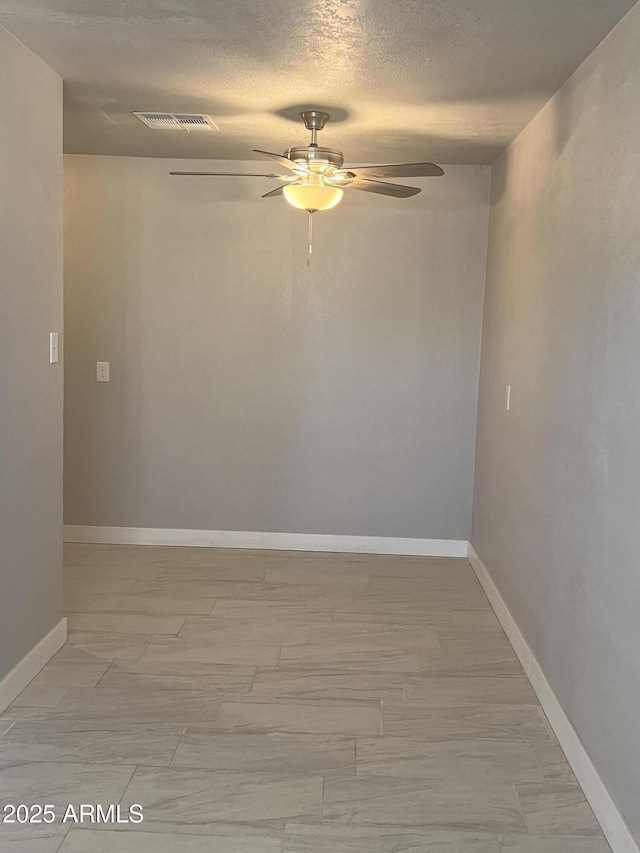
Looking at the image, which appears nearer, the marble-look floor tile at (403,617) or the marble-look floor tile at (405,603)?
the marble-look floor tile at (403,617)

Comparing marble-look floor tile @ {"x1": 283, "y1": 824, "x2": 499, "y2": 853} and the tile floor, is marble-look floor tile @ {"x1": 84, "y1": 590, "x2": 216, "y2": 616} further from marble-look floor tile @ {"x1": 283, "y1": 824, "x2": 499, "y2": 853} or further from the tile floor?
marble-look floor tile @ {"x1": 283, "y1": 824, "x2": 499, "y2": 853}

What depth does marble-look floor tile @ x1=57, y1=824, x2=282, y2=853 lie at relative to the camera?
203 cm

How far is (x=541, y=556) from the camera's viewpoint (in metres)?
3.03

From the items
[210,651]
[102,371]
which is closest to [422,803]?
[210,651]

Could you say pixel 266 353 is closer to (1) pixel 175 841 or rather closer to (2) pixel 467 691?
(2) pixel 467 691

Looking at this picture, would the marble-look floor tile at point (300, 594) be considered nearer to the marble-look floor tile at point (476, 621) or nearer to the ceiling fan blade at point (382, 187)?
the marble-look floor tile at point (476, 621)

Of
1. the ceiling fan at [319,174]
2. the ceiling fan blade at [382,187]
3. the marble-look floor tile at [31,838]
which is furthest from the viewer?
the ceiling fan blade at [382,187]

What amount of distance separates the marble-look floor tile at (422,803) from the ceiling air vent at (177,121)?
2.91m

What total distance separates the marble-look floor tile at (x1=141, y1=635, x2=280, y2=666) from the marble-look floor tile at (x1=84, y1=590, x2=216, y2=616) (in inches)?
13.3

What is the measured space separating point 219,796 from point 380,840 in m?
0.50

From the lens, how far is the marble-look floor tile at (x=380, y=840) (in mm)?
2047

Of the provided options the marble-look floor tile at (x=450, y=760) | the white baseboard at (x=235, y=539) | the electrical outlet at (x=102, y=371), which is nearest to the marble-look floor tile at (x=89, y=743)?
the marble-look floor tile at (x=450, y=760)

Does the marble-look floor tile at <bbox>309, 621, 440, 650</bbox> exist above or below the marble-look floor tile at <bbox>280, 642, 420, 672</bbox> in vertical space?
above

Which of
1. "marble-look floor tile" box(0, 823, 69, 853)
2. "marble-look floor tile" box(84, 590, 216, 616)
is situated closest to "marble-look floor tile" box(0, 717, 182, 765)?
"marble-look floor tile" box(0, 823, 69, 853)
